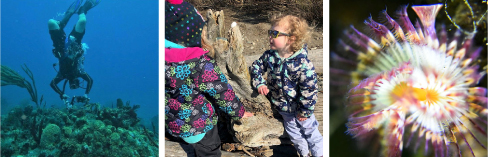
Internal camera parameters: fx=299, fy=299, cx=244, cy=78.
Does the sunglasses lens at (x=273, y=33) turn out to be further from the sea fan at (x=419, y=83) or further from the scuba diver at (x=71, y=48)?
the scuba diver at (x=71, y=48)

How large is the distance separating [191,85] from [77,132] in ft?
2.86

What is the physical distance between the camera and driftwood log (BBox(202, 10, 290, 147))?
1868mm

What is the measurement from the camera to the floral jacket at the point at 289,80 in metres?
1.74

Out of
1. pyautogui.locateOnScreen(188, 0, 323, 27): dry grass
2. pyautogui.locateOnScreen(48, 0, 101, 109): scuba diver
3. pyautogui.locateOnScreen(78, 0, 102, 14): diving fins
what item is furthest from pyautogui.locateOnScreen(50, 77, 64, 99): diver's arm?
pyautogui.locateOnScreen(188, 0, 323, 27): dry grass

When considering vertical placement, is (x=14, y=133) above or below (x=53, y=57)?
below

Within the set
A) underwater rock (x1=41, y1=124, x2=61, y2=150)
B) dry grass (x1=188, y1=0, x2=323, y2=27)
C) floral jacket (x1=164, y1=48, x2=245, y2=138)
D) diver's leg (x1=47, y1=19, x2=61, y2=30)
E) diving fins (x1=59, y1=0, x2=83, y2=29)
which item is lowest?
underwater rock (x1=41, y1=124, x2=61, y2=150)

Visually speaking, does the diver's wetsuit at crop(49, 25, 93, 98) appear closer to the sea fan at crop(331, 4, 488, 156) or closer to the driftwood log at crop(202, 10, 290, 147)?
the driftwood log at crop(202, 10, 290, 147)

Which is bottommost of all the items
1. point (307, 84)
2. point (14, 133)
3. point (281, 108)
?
point (14, 133)

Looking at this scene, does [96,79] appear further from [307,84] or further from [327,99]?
[327,99]

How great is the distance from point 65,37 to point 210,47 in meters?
0.91

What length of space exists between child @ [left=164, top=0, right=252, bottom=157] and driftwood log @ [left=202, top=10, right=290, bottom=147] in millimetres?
89

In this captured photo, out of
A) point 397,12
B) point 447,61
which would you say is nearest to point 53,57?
point 397,12

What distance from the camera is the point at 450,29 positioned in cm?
196

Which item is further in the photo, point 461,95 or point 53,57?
point 461,95
